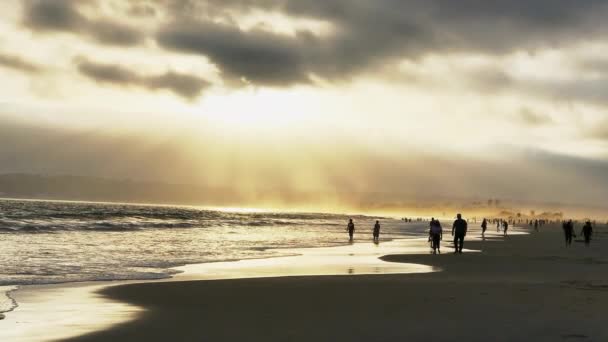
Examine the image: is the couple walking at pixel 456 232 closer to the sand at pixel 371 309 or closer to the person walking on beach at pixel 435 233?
the person walking on beach at pixel 435 233

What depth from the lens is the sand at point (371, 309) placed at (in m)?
10.1

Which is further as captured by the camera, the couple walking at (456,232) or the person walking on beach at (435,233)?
the person walking on beach at (435,233)

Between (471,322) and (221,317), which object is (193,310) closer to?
(221,317)

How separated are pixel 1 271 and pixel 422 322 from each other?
15432mm

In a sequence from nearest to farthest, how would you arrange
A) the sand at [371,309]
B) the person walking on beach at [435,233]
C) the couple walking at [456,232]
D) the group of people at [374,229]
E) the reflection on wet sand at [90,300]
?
the sand at [371,309]
the reflection on wet sand at [90,300]
the couple walking at [456,232]
the person walking on beach at [435,233]
the group of people at [374,229]

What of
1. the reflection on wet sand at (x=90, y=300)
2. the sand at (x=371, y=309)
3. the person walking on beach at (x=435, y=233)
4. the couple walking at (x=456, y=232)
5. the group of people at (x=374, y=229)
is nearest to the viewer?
the sand at (x=371, y=309)

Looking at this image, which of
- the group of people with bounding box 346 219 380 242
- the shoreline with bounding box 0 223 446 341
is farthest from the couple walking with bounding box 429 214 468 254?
the group of people with bounding box 346 219 380 242

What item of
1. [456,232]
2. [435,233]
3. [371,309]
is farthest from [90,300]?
[435,233]

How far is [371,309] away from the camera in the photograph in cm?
1279

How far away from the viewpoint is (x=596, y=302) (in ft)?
44.3

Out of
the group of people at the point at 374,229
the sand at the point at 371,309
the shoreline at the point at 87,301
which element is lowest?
the shoreline at the point at 87,301

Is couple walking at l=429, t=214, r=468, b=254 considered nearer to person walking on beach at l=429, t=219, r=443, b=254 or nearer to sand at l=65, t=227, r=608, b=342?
person walking on beach at l=429, t=219, r=443, b=254

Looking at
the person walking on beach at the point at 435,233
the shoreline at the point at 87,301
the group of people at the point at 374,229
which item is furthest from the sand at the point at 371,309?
the group of people at the point at 374,229

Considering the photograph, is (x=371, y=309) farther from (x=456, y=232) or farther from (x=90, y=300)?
(x=456, y=232)
